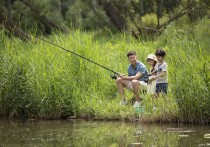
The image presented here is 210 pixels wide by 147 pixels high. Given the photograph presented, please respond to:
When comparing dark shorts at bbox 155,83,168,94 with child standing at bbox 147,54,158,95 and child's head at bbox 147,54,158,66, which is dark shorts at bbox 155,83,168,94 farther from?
child's head at bbox 147,54,158,66

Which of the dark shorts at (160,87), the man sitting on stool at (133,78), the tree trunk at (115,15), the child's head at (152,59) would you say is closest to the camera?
the dark shorts at (160,87)

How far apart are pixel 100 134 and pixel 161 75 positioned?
73.8 inches

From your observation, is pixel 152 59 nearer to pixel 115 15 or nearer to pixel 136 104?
pixel 136 104

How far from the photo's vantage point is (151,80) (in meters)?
10.3

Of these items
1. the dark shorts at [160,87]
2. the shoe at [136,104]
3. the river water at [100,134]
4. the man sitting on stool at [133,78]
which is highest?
the man sitting on stool at [133,78]

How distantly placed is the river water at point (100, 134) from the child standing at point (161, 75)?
93cm

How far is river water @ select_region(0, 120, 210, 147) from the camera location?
7.96 meters

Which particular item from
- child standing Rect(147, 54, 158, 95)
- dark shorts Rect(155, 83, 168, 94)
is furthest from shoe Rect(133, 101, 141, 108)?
dark shorts Rect(155, 83, 168, 94)

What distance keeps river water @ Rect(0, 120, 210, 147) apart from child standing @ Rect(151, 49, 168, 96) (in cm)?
93

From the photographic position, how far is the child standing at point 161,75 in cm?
1022

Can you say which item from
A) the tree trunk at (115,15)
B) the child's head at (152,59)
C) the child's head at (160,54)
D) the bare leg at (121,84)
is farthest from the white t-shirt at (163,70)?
the tree trunk at (115,15)

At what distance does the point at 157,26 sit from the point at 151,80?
29.3ft

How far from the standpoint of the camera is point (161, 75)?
10188 millimetres

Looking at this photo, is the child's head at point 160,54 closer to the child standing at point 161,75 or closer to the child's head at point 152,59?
the child standing at point 161,75
